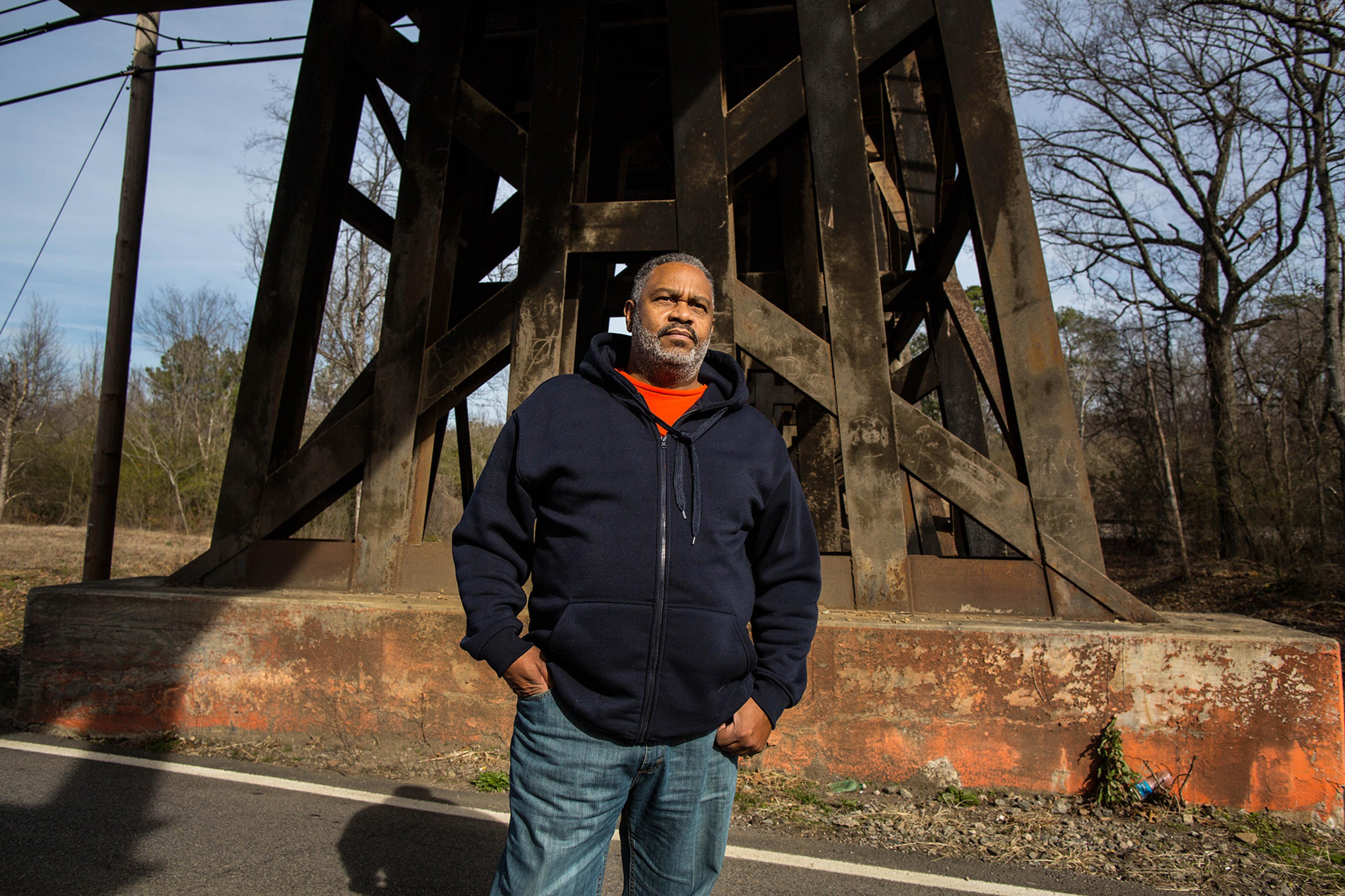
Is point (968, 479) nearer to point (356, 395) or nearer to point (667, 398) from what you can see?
point (667, 398)

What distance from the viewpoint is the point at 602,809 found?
1.76 metres

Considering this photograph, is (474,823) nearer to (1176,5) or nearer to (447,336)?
(447,336)

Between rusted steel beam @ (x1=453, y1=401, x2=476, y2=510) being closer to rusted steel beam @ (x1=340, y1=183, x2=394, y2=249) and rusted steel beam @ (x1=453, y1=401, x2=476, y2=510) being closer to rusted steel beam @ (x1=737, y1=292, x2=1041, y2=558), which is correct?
rusted steel beam @ (x1=340, y1=183, x2=394, y2=249)

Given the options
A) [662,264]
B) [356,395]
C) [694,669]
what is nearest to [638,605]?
[694,669]

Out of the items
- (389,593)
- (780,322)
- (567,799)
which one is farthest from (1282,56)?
(567,799)

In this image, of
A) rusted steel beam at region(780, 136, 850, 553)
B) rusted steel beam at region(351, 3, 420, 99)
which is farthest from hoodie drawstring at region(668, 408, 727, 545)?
rusted steel beam at region(351, 3, 420, 99)

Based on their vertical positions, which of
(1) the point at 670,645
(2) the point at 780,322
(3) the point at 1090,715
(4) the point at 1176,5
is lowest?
(3) the point at 1090,715

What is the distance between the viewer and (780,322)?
169 inches

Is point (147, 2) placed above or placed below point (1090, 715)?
above

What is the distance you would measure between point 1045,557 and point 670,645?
2.84 meters

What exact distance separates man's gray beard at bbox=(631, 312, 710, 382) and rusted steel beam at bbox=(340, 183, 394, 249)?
13.0 feet

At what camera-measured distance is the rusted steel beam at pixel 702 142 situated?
436cm

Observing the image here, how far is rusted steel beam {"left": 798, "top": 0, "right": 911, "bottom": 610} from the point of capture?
405 cm

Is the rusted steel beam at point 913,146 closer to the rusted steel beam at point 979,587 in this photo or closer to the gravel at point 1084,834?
the rusted steel beam at point 979,587
